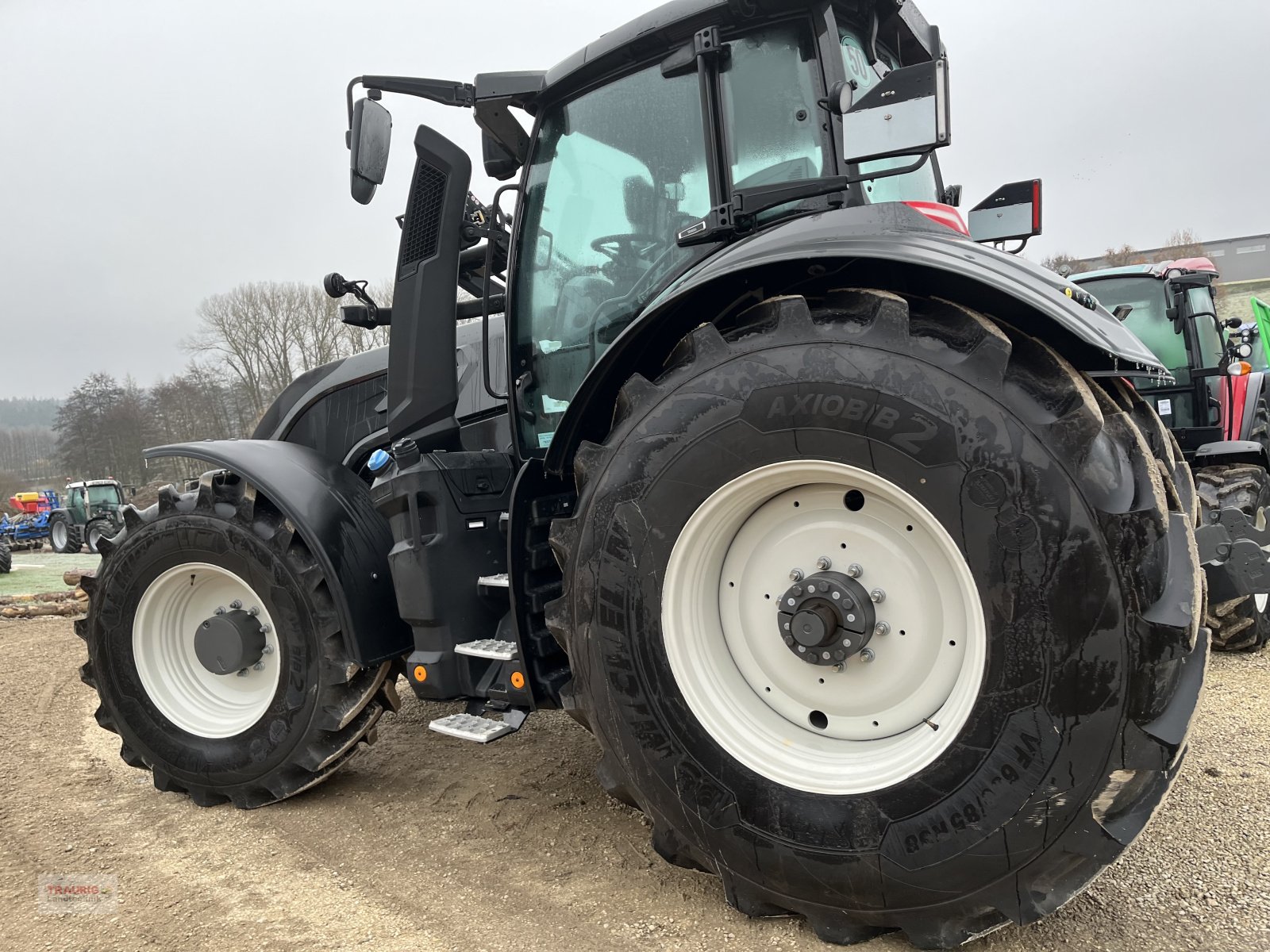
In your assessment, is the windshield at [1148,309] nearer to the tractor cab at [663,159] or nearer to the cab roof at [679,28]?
the tractor cab at [663,159]

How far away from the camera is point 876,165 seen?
2.80m

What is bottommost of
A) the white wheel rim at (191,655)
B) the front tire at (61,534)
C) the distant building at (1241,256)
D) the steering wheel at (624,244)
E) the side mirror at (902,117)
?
the front tire at (61,534)

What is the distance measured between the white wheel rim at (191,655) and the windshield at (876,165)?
281 centimetres

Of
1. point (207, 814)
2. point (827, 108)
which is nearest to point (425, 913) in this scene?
point (207, 814)

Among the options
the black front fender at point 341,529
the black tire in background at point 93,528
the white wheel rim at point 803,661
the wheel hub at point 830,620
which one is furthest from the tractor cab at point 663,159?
the black tire in background at point 93,528

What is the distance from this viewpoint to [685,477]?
221 cm

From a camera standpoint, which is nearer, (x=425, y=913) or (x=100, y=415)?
(x=425, y=913)

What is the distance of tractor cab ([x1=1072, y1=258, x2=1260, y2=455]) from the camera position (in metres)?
7.25

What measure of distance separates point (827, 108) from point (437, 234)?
1.58 m

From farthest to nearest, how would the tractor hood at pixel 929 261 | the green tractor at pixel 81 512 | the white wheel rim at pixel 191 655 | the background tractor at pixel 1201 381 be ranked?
the green tractor at pixel 81 512 < the background tractor at pixel 1201 381 < the white wheel rim at pixel 191 655 < the tractor hood at pixel 929 261

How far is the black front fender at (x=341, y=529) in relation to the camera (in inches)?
124

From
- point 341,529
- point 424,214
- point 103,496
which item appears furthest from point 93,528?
point 424,214

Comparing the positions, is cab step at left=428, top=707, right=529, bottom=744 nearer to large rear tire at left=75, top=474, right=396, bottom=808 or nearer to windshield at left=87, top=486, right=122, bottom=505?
large rear tire at left=75, top=474, right=396, bottom=808

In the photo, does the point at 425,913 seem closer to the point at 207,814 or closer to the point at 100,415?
the point at 207,814
